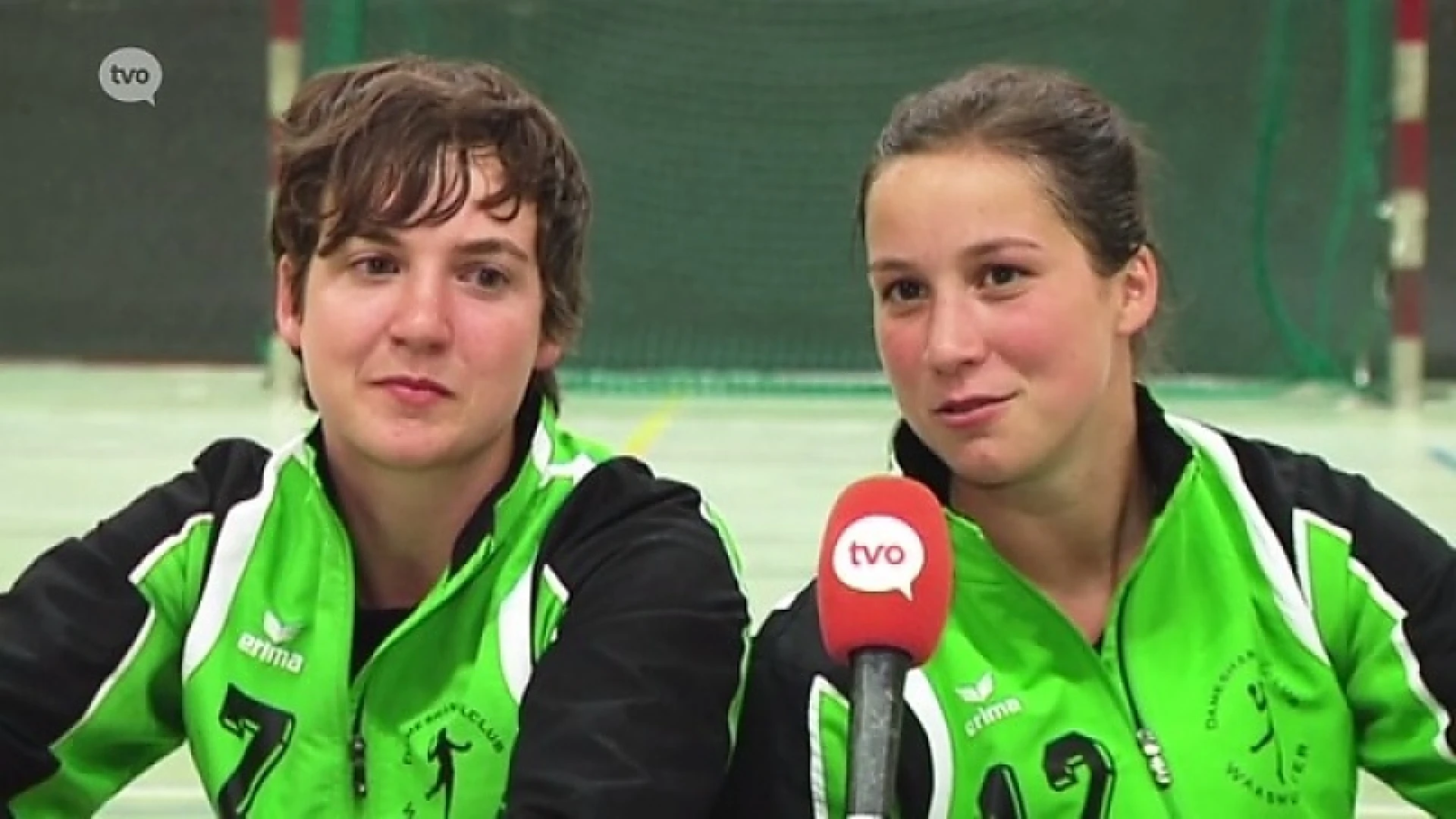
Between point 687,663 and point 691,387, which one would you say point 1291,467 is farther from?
point 691,387

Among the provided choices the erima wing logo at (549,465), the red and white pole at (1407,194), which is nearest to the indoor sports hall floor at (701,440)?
the red and white pole at (1407,194)

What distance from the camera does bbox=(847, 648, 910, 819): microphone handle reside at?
2.82 feet

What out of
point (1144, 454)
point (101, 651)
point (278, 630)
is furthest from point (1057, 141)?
point (101, 651)

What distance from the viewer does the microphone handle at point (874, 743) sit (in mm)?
861

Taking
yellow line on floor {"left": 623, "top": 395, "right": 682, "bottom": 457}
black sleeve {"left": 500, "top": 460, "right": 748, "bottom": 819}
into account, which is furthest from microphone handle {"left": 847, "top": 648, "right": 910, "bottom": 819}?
yellow line on floor {"left": 623, "top": 395, "right": 682, "bottom": 457}

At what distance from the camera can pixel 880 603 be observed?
0.95 meters

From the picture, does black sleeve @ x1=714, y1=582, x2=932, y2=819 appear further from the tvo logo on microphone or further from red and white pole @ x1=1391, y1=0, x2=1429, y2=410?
red and white pole @ x1=1391, y1=0, x2=1429, y2=410

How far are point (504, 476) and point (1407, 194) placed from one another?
4.66 meters

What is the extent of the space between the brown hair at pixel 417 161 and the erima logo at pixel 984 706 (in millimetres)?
372

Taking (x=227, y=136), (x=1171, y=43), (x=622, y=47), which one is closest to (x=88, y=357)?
(x=227, y=136)

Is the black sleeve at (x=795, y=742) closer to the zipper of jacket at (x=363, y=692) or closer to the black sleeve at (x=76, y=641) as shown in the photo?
the zipper of jacket at (x=363, y=692)

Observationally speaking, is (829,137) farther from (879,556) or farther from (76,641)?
(879,556)

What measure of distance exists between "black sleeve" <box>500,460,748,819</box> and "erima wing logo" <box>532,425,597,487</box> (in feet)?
0.05

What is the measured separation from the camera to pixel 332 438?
139 centimetres
